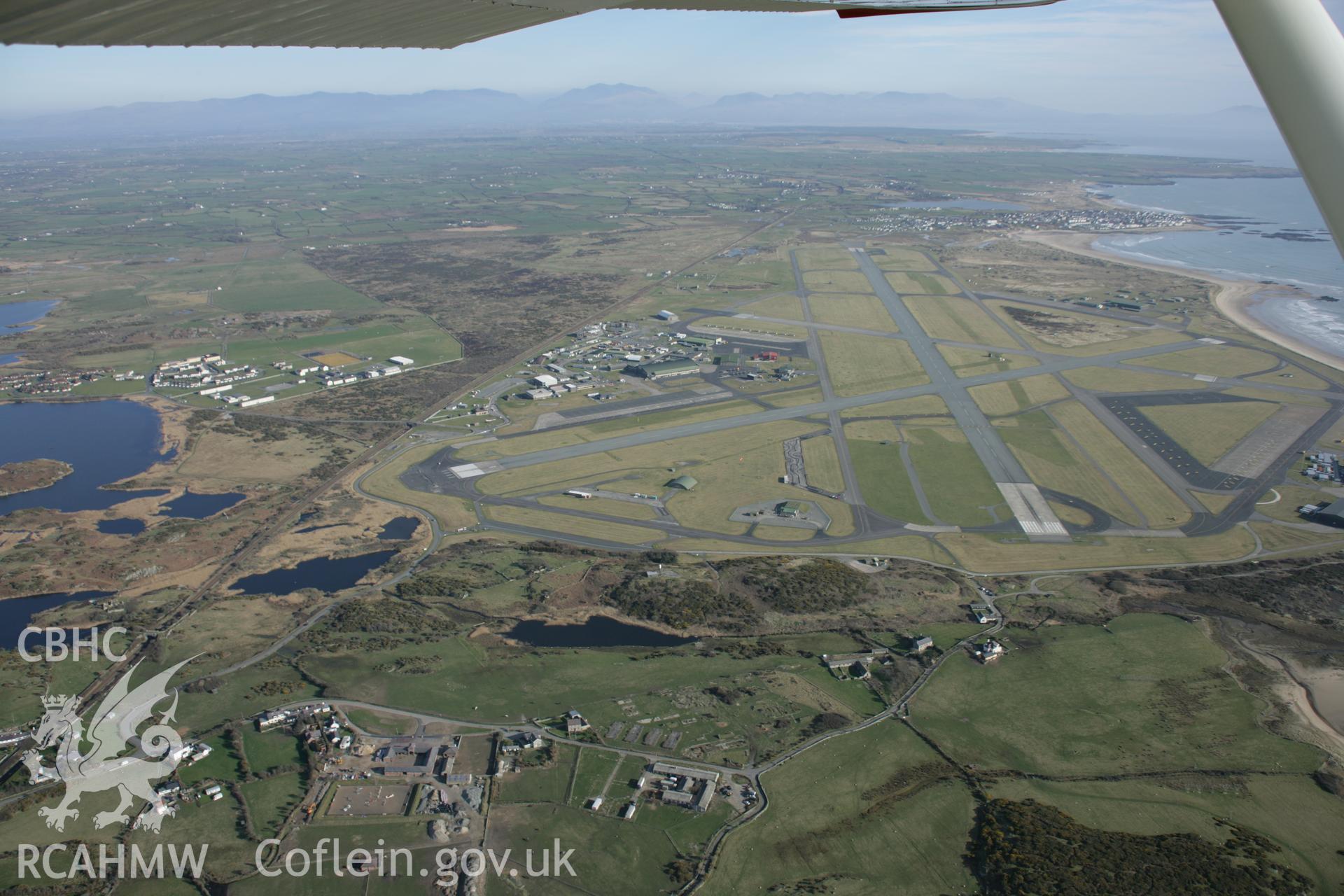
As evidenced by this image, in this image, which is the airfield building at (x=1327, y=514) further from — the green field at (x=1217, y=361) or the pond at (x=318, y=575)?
the pond at (x=318, y=575)

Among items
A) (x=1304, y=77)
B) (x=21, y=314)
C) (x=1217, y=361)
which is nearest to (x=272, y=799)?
(x=1304, y=77)

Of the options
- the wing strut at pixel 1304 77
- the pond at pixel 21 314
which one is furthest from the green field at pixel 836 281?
the wing strut at pixel 1304 77

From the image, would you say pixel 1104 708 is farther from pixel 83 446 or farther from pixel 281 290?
pixel 281 290

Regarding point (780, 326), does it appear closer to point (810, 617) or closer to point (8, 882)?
point (810, 617)

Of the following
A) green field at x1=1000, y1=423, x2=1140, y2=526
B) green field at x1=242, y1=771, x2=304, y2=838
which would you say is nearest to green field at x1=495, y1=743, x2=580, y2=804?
green field at x1=242, y1=771, x2=304, y2=838

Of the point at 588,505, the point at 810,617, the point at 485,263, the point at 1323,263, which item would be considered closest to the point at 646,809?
the point at 810,617
